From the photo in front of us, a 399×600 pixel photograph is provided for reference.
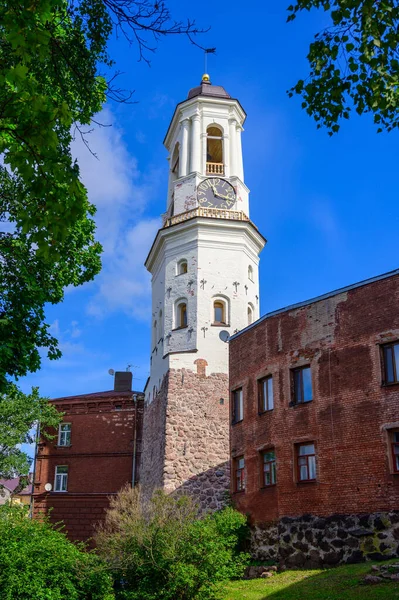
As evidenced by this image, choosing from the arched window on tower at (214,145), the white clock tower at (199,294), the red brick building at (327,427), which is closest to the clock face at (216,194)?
the white clock tower at (199,294)

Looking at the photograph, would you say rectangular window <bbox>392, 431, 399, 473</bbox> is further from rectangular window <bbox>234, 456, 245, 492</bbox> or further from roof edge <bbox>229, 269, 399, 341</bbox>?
rectangular window <bbox>234, 456, 245, 492</bbox>

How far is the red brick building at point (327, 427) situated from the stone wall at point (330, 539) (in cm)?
3

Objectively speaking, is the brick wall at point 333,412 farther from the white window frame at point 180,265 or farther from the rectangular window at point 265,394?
the white window frame at point 180,265

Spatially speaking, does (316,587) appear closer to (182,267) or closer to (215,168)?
(182,267)

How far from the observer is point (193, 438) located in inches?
1220

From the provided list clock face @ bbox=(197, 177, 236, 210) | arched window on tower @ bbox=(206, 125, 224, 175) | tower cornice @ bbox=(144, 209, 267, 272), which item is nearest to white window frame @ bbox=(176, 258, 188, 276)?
tower cornice @ bbox=(144, 209, 267, 272)

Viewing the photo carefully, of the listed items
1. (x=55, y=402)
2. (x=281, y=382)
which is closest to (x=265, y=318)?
(x=281, y=382)

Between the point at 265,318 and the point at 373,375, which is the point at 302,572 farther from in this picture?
the point at 265,318

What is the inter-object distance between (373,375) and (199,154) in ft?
69.7

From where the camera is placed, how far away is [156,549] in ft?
62.5

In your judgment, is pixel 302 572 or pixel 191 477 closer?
pixel 302 572

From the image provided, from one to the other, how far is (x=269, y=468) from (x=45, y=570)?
8.25 meters

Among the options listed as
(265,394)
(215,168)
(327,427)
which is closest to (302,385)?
(327,427)

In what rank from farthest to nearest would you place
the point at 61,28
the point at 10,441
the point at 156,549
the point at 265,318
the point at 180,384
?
the point at 10,441, the point at 180,384, the point at 265,318, the point at 156,549, the point at 61,28
